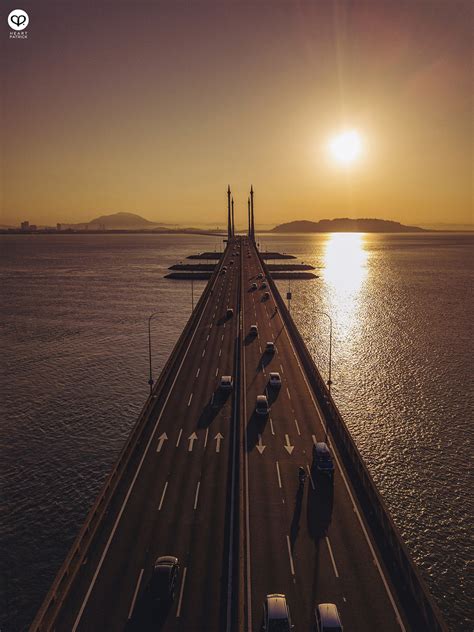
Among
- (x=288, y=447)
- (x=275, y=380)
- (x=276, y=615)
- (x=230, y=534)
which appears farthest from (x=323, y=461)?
(x=275, y=380)

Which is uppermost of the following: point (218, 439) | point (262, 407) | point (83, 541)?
point (262, 407)

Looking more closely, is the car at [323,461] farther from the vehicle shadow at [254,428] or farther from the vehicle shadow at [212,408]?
the vehicle shadow at [212,408]

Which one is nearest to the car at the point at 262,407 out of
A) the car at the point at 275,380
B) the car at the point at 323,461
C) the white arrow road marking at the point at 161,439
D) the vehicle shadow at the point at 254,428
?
the vehicle shadow at the point at 254,428

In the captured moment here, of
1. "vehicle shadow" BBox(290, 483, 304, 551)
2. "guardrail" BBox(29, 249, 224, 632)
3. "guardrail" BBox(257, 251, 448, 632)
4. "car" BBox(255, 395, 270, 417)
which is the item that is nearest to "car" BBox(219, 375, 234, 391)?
"car" BBox(255, 395, 270, 417)

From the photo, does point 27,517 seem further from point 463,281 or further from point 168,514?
point 463,281

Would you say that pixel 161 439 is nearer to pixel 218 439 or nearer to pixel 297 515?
pixel 218 439
